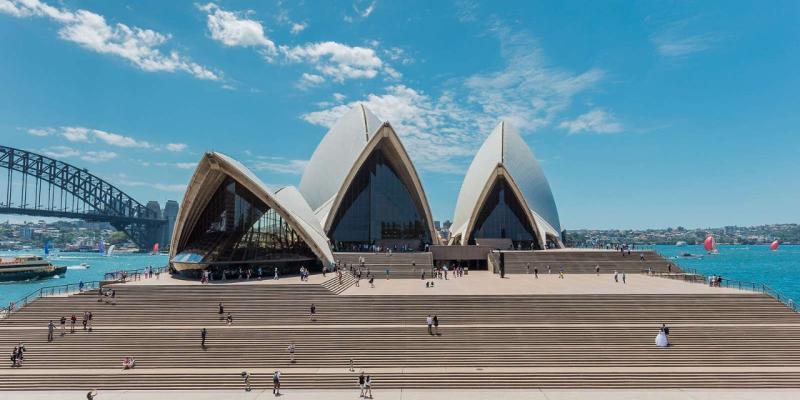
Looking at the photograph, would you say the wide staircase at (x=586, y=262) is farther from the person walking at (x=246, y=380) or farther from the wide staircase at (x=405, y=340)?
the person walking at (x=246, y=380)

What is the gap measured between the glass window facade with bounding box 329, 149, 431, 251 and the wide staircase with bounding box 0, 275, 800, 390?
15795mm

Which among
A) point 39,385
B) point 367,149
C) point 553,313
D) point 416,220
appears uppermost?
point 367,149

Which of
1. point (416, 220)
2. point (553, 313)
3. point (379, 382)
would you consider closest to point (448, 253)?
point (416, 220)

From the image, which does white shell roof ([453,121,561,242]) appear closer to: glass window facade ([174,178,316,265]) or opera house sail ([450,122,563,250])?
opera house sail ([450,122,563,250])

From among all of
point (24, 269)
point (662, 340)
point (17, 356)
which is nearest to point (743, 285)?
point (662, 340)

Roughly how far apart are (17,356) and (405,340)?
38.0ft

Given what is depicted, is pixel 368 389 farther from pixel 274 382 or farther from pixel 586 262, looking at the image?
pixel 586 262

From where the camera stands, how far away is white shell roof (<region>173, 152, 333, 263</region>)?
74.8ft

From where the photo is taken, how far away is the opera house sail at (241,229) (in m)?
23.9

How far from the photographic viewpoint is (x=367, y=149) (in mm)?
33531

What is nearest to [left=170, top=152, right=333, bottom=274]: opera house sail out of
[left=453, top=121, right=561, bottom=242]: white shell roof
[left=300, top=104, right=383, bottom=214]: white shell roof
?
[left=300, top=104, right=383, bottom=214]: white shell roof

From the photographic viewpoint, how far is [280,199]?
2450cm

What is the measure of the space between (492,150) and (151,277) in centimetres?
2733

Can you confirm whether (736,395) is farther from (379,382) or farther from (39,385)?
(39,385)
